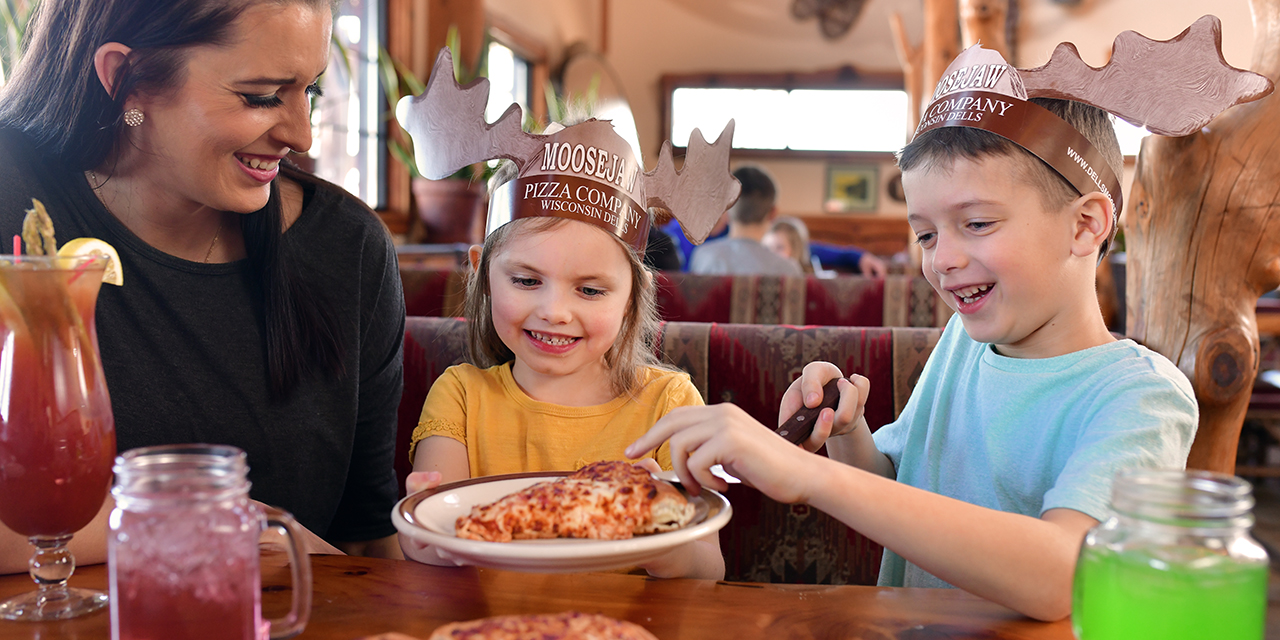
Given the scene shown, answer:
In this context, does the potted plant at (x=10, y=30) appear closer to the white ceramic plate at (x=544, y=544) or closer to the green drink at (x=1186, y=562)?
the white ceramic plate at (x=544, y=544)

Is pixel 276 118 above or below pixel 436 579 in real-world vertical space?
above

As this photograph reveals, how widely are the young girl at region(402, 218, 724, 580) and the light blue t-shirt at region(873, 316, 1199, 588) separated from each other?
0.33 metres

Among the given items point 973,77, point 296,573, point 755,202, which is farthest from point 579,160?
point 755,202

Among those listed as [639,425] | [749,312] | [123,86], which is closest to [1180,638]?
[639,425]

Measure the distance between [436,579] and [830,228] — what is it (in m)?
9.74

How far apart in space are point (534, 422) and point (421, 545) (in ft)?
1.60

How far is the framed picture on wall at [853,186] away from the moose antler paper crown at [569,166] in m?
9.67

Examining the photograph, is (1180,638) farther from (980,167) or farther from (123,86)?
(123,86)

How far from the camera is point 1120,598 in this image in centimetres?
56

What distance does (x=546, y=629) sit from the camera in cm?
60

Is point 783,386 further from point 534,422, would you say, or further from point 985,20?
point 985,20

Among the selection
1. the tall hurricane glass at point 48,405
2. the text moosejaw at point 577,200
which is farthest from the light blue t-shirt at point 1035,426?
the tall hurricane glass at point 48,405

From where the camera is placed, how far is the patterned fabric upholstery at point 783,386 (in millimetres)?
1617

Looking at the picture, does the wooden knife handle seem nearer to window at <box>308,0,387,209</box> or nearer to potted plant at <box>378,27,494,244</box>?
potted plant at <box>378,27,494,244</box>
